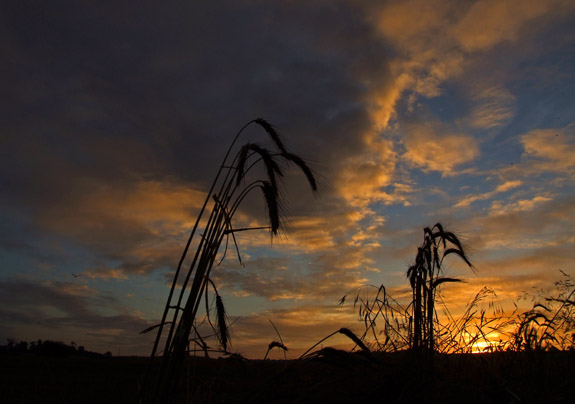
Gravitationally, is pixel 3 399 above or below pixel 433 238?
below

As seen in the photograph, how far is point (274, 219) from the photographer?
10.3ft

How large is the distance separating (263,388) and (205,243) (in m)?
0.98

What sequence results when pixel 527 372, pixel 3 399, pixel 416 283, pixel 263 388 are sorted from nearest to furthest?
1. pixel 263 388
2. pixel 527 372
3. pixel 3 399
4. pixel 416 283

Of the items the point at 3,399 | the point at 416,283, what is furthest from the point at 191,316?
the point at 416,283

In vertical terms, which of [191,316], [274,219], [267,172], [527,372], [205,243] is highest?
[267,172]

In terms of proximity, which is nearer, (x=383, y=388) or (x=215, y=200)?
(x=383, y=388)

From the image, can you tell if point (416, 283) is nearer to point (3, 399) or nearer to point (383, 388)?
point (383, 388)

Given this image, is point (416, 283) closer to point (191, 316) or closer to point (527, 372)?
point (527, 372)

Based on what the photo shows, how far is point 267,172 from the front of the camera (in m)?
3.21

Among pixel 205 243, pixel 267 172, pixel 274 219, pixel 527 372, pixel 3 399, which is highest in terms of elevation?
pixel 267 172

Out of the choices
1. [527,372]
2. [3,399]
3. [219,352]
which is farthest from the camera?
[3,399]

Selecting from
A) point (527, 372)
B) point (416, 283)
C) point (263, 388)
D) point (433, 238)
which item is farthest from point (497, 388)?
point (433, 238)

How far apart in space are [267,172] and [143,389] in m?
1.65

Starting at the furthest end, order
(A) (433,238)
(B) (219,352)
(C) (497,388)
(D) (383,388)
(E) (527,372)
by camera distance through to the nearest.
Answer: (A) (433,238)
(E) (527,372)
(C) (497,388)
(B) (219,352)
(D) (383,388)
